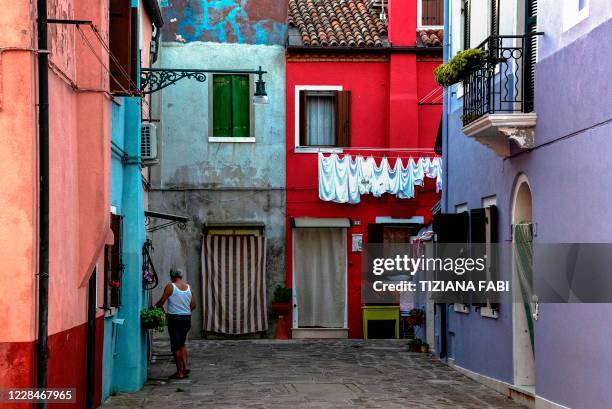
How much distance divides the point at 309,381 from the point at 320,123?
1099 centimetres

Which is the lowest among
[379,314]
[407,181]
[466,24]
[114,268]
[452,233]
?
[379,314]

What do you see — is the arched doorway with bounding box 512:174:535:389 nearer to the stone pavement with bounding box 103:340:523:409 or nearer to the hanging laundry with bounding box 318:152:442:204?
the stone pavement with bounding box 103:340:523:409

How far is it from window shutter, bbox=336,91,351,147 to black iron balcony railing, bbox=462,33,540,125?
11153 mm

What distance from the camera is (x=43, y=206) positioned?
9656 millimetres

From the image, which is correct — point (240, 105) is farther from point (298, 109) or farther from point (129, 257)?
point (129, 257)

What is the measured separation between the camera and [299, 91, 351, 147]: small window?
26984mm

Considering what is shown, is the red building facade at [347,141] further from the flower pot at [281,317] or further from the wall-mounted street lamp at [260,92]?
the wall-mounted street lamp at [260,92]

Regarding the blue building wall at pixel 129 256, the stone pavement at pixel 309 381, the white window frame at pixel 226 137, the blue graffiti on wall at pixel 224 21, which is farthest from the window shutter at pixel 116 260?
the blue graffiti on wall at pixel 224 21

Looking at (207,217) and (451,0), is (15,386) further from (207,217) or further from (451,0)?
(207,217)

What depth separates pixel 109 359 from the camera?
14.9 m

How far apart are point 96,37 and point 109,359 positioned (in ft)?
14.3

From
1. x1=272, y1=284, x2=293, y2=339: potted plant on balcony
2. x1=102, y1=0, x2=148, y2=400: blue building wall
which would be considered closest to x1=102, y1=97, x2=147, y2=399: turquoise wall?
x1=102, y1=0, x2=148, y2=400: blue building wall

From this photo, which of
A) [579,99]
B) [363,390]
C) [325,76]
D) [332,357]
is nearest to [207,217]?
[325,76]

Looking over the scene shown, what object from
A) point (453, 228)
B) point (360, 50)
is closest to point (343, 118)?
point (360, 50)
